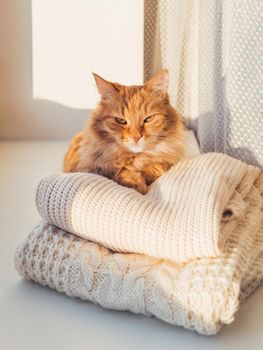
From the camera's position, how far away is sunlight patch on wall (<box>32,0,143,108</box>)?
1794 mm

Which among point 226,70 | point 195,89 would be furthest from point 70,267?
point 195,89

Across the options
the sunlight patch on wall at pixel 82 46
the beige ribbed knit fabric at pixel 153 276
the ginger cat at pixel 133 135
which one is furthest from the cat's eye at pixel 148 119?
the sunlight patch on wall at pixel 82 46

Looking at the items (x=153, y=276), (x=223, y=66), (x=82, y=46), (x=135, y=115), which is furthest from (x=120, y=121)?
(x=82, y=46)

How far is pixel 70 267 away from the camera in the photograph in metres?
0.86

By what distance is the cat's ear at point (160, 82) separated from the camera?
107cm

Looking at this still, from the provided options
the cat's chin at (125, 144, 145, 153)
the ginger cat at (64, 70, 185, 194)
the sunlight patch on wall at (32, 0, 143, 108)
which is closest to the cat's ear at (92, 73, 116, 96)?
the ginger cat at (64, 70, 185, 194)

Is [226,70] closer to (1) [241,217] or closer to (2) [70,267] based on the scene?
(1) [241,217]

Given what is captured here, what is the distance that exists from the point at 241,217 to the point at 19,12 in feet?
4.05

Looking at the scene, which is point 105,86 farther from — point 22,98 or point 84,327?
point 22,98

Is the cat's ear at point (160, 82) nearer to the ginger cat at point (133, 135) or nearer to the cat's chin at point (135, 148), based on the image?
the ginger cat at point (133, 135)

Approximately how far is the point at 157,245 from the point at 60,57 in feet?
3.84

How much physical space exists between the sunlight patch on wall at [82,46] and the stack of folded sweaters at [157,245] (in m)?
0.94

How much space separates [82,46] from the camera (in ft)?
5.99

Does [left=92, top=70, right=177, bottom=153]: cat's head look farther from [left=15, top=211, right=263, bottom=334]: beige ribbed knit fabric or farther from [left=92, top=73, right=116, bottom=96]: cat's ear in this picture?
[left=15, top=211, right=263, bottom=334]: beige ribbed knit fabric
